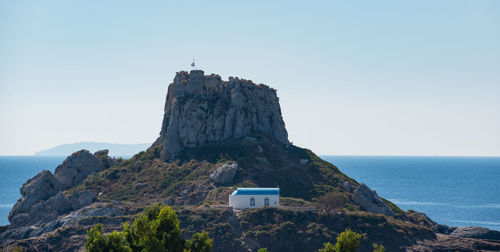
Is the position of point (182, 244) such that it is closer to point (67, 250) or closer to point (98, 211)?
point (67, 250)

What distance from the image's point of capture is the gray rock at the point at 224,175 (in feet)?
388

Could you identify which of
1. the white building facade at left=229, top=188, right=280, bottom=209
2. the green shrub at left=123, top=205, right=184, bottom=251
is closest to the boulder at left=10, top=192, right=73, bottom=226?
the white building facade at left=229, top=188, right=280, bottom=209

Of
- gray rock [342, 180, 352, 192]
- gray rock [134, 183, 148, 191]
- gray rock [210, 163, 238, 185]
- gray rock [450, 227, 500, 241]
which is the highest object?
gray rock [210, 163, 238, 185]

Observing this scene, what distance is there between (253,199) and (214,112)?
103 feet

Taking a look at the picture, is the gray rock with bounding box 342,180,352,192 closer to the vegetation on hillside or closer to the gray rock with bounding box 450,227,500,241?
the gray rock with bounding box 450,227,500,241

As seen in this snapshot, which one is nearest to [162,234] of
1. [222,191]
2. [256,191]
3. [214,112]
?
[256,191]

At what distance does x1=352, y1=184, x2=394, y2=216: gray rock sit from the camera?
113488 mm

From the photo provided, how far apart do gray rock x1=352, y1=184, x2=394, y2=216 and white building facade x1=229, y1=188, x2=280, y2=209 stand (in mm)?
18449

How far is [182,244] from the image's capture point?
58.9 metres

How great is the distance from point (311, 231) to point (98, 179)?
178 ft

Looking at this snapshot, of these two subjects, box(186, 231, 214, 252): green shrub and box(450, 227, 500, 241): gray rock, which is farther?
box(450, 227, 500, 241): gray rock

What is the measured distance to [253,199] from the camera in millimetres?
108062

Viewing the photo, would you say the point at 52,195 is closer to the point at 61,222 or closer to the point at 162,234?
the point at 61,222

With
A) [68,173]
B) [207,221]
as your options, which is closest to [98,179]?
[68,173]
